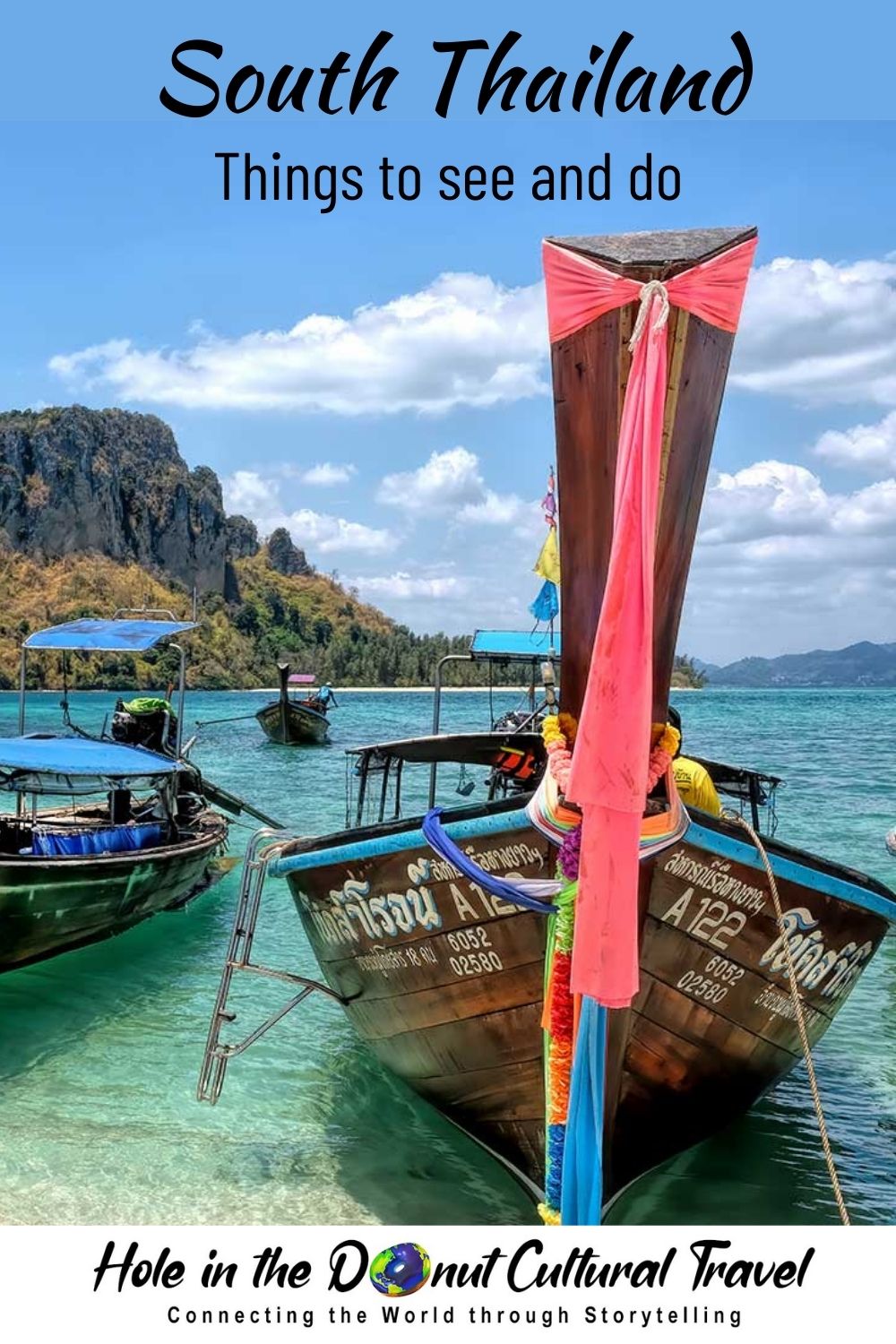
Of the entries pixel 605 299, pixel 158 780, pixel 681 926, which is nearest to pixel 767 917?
pixel 681 926

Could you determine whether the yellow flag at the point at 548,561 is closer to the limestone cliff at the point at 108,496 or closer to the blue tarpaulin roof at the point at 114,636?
the blue tarpaulin roof at the point at 114,636

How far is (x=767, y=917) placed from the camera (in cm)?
531

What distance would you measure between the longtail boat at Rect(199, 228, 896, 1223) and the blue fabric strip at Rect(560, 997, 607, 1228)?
11mm

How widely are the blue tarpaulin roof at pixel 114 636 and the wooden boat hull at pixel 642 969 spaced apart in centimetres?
746

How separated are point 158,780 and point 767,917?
28.4ft

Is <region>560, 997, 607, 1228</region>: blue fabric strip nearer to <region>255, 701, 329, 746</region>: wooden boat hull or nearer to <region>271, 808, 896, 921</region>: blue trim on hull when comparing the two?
<region>271, 808, 896, 921</region>: blue trim on hull

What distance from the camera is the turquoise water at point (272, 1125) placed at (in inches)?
235

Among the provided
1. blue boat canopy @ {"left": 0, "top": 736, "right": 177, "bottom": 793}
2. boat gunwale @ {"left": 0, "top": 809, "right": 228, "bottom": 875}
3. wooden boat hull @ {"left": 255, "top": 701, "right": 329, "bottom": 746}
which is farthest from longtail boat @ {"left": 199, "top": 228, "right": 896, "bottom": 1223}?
wooden boat hull @ {"left": 255, "top": 701, "right": 329, "bottom": 746}

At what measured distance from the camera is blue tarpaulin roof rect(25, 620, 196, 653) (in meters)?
12.9

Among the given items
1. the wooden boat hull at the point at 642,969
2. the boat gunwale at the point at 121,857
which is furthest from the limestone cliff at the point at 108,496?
the wooden boat hull at the point at 642,969
